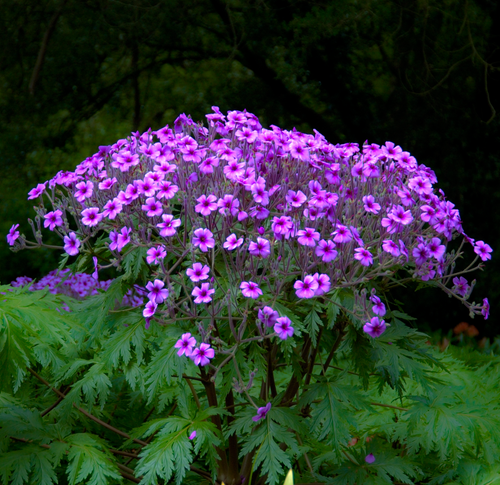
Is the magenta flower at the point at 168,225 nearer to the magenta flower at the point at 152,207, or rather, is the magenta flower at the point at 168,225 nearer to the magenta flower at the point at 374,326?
the magenta flower at the point at 152,207

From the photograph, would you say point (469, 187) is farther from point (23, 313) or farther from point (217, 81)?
point (23, 313)

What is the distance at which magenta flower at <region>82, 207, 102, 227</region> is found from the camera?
2.14m

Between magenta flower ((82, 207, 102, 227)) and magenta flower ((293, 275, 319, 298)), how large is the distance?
0.74m

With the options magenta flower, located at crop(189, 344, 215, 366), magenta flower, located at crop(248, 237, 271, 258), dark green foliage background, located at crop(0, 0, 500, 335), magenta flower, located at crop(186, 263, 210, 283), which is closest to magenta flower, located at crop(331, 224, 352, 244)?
magenta flower, located at crop(248, 237, 271, 258)

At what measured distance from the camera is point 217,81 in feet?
21.7

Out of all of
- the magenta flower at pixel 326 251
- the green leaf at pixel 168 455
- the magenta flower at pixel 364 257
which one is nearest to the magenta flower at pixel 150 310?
the green leaf at pixel 168 455

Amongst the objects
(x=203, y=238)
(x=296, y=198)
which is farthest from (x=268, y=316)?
(x=296, y=198)

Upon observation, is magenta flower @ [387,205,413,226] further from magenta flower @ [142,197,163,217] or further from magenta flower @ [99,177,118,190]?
magenta flower @ [99,177,118,190]

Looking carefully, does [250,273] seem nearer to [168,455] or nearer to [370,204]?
[370,204]

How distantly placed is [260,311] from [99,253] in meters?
0.88

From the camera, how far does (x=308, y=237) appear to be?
2039mm

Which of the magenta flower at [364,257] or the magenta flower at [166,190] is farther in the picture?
the magenta flower at [166,190]

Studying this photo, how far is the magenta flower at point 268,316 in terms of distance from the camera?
1941 millimetres

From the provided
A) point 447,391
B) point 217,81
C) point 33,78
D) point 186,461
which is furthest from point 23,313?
point 33,78
